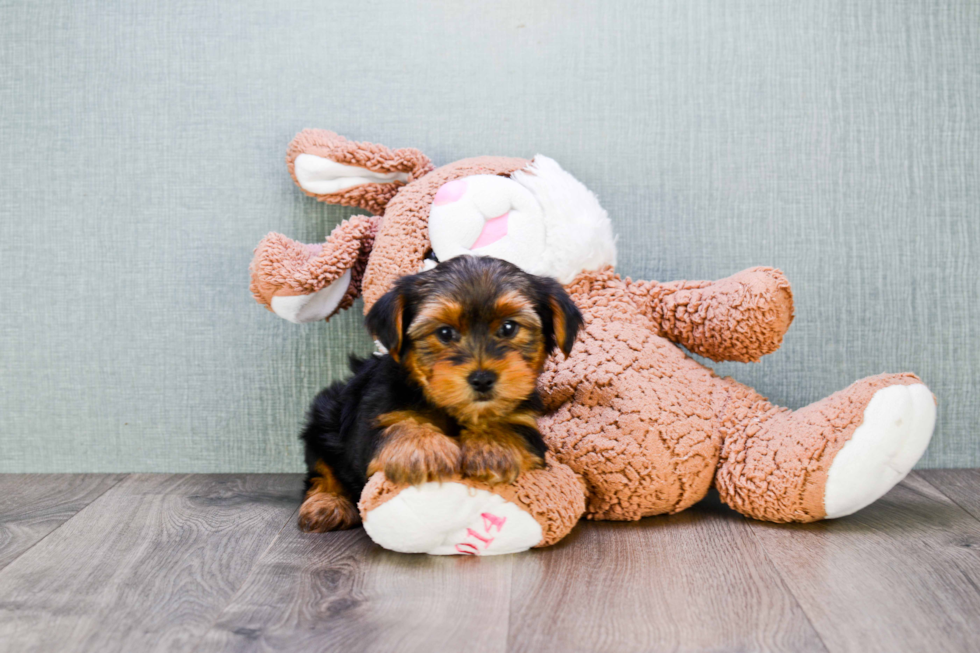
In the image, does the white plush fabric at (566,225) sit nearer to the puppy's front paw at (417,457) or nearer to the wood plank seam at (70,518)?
the puppy's front paw at (417,457)

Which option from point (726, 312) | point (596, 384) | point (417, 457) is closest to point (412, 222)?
point (596, 384)

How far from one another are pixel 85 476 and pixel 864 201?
301cm

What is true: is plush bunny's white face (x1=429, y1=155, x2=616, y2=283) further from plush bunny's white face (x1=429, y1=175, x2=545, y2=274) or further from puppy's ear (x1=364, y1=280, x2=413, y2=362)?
puppy's ear (x1=364, y1=280, x2=413, y2=362)

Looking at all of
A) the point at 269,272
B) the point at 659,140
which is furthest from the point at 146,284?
the point at 659,140

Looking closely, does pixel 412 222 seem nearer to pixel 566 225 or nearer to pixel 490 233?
pixel 490 233

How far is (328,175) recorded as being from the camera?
8.34 feet

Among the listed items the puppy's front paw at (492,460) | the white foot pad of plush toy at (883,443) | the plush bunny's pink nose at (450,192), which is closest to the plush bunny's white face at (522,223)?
the plush bunny's pink nose at (450,192)

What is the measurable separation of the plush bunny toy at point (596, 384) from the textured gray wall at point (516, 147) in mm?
348

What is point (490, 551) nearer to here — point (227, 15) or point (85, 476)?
point (85, 476)

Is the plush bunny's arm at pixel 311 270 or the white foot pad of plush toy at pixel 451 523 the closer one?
the white foot pad of plush toy at pixel 451 523

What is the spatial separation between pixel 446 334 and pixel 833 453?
109 centimetres

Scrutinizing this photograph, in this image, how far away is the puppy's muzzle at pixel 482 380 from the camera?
67.8 inches

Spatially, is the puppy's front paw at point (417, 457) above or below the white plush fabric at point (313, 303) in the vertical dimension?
below

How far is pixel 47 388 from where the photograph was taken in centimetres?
286
